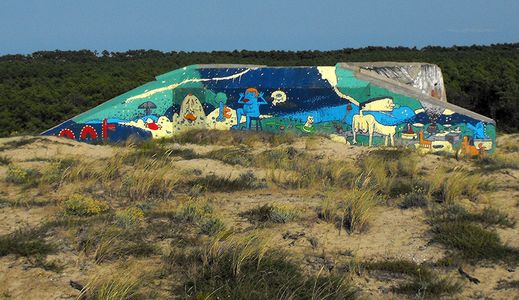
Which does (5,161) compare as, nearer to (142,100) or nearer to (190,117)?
(142,100)

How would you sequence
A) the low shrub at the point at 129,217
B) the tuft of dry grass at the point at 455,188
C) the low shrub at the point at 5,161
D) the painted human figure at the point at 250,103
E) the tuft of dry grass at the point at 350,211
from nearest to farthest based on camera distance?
1. the low shrub at the point at 129,217
2. the tuft of dry grass at the point at 350,211
3. the tuft of dry grass at the point at 455,188
4. the low shrub at the point at 5,161
5. the painted human figure at the point at 250,103

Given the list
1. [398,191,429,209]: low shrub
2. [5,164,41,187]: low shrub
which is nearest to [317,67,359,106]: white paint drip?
[398,191,429,209]: low shrub

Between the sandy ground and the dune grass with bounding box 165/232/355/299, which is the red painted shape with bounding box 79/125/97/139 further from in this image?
the dune grass with bounding box 165/232/355/299

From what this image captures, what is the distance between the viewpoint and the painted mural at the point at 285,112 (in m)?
13.6

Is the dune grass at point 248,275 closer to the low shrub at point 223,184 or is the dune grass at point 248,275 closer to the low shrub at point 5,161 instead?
the low shrub at point 223,184

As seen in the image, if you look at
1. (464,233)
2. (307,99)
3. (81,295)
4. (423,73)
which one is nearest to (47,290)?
(81,295)

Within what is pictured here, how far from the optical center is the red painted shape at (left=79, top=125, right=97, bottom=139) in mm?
14953

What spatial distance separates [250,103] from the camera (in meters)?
14.8

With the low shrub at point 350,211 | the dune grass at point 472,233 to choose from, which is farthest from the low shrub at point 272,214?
the dune grass at point 472,233

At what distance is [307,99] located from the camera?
1441 cm

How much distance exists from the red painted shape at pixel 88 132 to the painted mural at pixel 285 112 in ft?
0.08

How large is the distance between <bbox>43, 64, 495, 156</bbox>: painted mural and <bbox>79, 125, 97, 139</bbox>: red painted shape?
3 centimetres

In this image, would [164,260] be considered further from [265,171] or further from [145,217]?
[265,171]

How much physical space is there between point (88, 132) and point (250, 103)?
4239 millimetres
